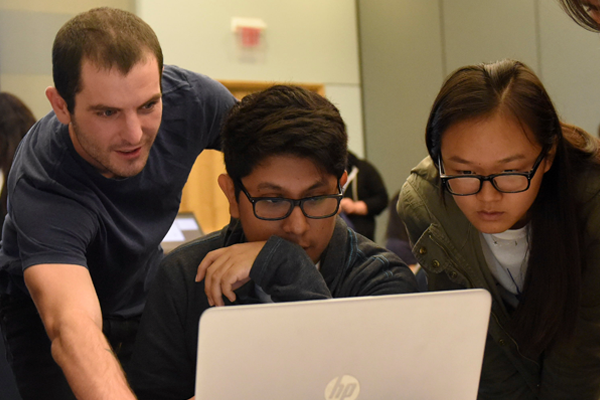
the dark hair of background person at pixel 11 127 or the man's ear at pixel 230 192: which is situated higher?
the dark hair of background person at pixel 11 127

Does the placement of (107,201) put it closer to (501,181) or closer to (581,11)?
(501,181)

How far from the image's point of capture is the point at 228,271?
1.04 meters

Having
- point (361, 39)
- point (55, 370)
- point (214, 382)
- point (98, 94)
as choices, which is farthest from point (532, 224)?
point (361, 39)

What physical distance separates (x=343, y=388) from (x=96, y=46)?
2.92ft

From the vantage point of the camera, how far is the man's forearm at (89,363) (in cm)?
91

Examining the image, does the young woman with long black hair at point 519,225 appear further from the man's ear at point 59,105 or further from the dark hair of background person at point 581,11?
the man's ear at point 59,105

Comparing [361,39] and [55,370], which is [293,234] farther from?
[361,39]

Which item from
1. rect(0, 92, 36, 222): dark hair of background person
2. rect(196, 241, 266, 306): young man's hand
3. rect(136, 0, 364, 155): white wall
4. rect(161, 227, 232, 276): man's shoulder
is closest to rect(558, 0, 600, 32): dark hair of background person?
rect(196, 241, 266, 306): young man's hand

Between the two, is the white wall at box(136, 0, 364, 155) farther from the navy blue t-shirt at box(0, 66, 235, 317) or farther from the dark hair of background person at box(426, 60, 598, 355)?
the dark hair of background person at box(426, 60, 598, 355)

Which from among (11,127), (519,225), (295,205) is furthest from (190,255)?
(11,127)

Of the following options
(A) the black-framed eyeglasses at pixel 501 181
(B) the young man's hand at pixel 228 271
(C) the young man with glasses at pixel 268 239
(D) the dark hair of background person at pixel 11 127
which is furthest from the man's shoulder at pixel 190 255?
(D) the dark hair of background person at pixel 11 127

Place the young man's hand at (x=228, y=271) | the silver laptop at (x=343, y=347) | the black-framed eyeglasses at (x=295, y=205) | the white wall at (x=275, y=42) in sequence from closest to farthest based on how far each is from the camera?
the silver laptop at (x=343, y=347)
the young man's hand at (x=228, y=271)
the black-framed eyeglasses at (x=295, y=205)
the white wall at (x=275, y=42)

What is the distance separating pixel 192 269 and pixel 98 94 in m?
0.42

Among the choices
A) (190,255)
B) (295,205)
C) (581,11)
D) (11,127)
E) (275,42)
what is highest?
(275,42)
